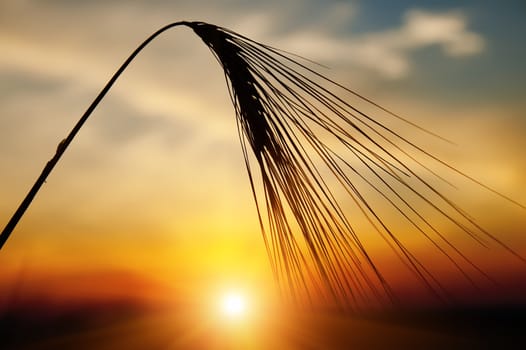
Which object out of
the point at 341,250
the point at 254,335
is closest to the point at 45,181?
the point at 341,250

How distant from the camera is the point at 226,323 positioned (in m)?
86.3

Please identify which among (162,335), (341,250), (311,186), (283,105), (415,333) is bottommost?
(341,250)

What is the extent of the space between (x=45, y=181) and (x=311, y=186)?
24.8 inches

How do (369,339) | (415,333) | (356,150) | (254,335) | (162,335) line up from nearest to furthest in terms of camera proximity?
(356,150)
(162,335)
(254,335)
(369,339)
(415,333)

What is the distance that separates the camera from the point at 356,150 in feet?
2.92

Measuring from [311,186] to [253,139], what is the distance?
8.2 inches

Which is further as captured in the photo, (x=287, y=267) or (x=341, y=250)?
(x=287, y=267)

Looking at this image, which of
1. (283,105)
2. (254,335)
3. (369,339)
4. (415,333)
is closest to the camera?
(283,105)

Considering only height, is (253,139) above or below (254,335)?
below

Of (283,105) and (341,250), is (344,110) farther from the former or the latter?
(341,250)

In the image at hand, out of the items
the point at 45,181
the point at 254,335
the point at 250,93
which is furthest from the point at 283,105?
the point at 254,335

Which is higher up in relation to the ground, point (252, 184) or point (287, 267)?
point (252, 184)

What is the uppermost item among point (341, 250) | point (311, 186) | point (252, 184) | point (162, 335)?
point (162, 335)

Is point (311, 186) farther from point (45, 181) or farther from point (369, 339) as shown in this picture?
point (369, 339)
